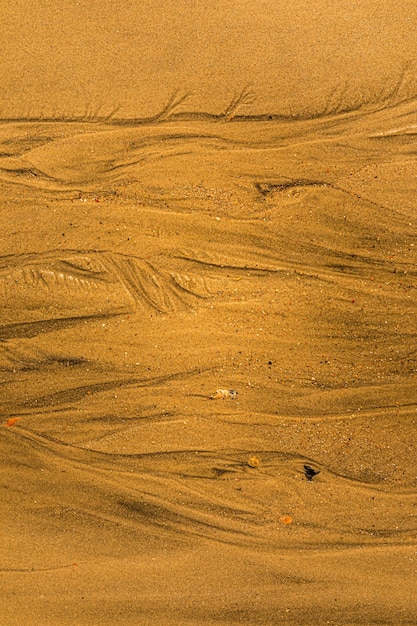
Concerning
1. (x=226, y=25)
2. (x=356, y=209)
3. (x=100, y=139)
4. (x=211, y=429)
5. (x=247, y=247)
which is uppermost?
(x=226, y=25)

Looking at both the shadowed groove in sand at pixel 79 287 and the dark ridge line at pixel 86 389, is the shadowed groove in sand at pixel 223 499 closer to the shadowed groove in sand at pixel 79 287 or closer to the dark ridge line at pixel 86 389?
the dark ridge line at pixel 86 389

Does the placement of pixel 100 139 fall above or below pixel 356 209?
above

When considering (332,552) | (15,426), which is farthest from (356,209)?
(15,426)

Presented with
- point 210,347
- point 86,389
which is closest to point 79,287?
point 86,389

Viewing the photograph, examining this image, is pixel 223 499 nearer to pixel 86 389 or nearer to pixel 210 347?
pixel 210 347

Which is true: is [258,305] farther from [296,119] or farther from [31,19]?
[31,19]

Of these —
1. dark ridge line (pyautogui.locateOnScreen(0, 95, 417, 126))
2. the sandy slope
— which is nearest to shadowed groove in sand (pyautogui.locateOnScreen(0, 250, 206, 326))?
the sandy slope

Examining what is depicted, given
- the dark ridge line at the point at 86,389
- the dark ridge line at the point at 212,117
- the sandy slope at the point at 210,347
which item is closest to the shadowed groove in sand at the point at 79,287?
the sandy slope at the point at 210,347
